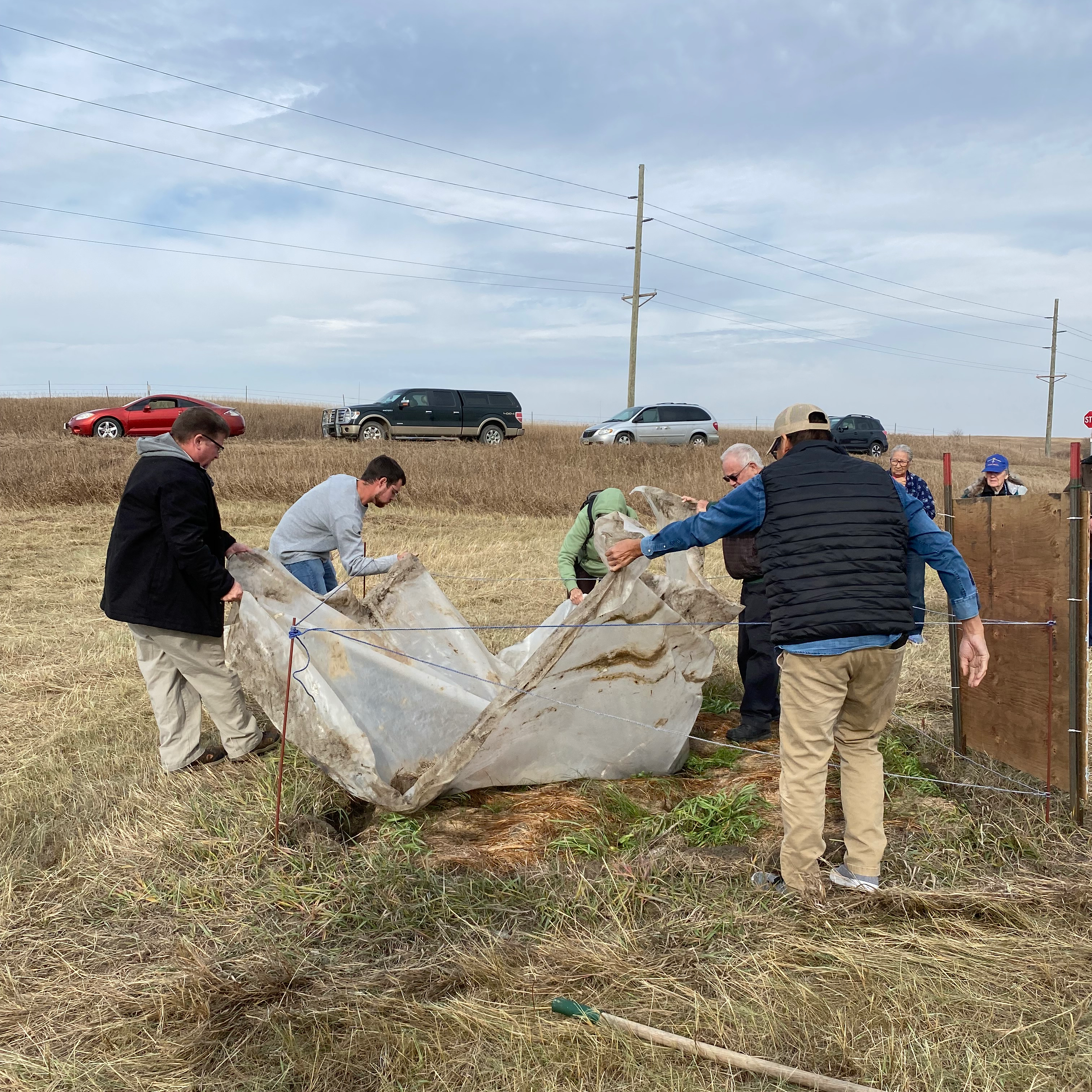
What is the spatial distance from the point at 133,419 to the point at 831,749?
2029 centimetres

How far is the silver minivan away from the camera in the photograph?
69.9ft

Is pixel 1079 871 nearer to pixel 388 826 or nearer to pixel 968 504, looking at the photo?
pixel 968 504

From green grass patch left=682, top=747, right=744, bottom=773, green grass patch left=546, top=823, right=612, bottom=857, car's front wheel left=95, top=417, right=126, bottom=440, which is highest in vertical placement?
car's front wheel left=95, top=417, right=126, bottom=440

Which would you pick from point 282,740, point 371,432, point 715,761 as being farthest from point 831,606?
point 371,432

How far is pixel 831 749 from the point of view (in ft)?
9.86

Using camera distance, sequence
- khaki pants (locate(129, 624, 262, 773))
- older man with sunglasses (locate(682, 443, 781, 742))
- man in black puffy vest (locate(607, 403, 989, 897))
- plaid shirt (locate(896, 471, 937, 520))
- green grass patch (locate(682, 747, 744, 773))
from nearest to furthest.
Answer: man in black puffy vest (locate(607, 403, 989, 897)), khaki pants (locate(129, 624, 262, 773)), green grass patch (locate(682, 747, 744, 773)), older man with sunglasses (locate(682, 443, 781, 742)), plaid shirt (locate(896, 471, 937, 520))

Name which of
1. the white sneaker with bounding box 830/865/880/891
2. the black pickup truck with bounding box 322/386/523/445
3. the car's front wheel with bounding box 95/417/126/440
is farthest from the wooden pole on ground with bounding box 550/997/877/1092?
the car's front wheel with bounding box 95/417/126/440

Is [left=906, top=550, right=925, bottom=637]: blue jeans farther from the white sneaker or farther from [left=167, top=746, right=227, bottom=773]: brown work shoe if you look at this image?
[left=167, top=746, right=227, bottom=773]: brown work shoe

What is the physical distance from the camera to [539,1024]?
7.68ft

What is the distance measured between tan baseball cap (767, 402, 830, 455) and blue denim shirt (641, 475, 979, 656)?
0.61 ft

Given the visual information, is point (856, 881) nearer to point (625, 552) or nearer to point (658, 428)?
point (625, 552)

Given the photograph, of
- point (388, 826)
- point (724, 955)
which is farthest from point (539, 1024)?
point (388, 826)

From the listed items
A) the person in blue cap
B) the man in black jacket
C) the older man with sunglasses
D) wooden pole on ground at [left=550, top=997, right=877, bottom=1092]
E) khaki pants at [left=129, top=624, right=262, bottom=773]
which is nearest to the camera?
wooden pole on ground at [left=550, top=997, right=877, bottom=1092]

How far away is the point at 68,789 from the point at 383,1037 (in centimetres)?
238
